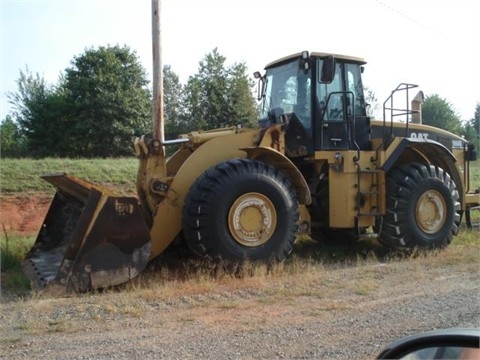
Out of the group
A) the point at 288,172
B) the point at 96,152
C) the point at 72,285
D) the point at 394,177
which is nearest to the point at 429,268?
the point at 394,177

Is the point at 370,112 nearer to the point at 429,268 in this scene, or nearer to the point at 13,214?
the point at 429,268

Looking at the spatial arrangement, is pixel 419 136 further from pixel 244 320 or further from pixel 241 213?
pixel 244 320

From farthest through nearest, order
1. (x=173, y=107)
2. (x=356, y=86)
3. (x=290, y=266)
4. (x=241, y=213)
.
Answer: (x=173, y=107), (x=356, y=86), (x=290, y=266), (x=241, y=213)

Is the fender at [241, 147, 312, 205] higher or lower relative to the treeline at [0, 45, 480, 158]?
lower

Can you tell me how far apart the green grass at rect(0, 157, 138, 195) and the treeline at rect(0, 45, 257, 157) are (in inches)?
524

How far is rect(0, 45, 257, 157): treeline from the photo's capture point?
35.7 meters

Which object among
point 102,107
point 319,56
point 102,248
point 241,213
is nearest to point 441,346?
point 102,248

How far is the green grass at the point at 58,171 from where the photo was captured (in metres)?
17.5

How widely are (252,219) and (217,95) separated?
121 feet

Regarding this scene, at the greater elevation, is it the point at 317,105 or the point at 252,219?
the point at 317,105

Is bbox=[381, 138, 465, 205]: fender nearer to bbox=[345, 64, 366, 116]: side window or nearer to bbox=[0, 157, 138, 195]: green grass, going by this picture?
bbox=[345, 64, 366, 116]: side window

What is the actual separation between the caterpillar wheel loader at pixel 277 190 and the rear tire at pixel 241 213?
1cm

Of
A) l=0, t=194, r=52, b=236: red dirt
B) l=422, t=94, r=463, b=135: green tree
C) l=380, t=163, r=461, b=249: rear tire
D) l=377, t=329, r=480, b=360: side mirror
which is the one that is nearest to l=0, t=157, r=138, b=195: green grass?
l=0, t=194, r=52, b=236: red dirt

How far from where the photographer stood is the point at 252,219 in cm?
737
